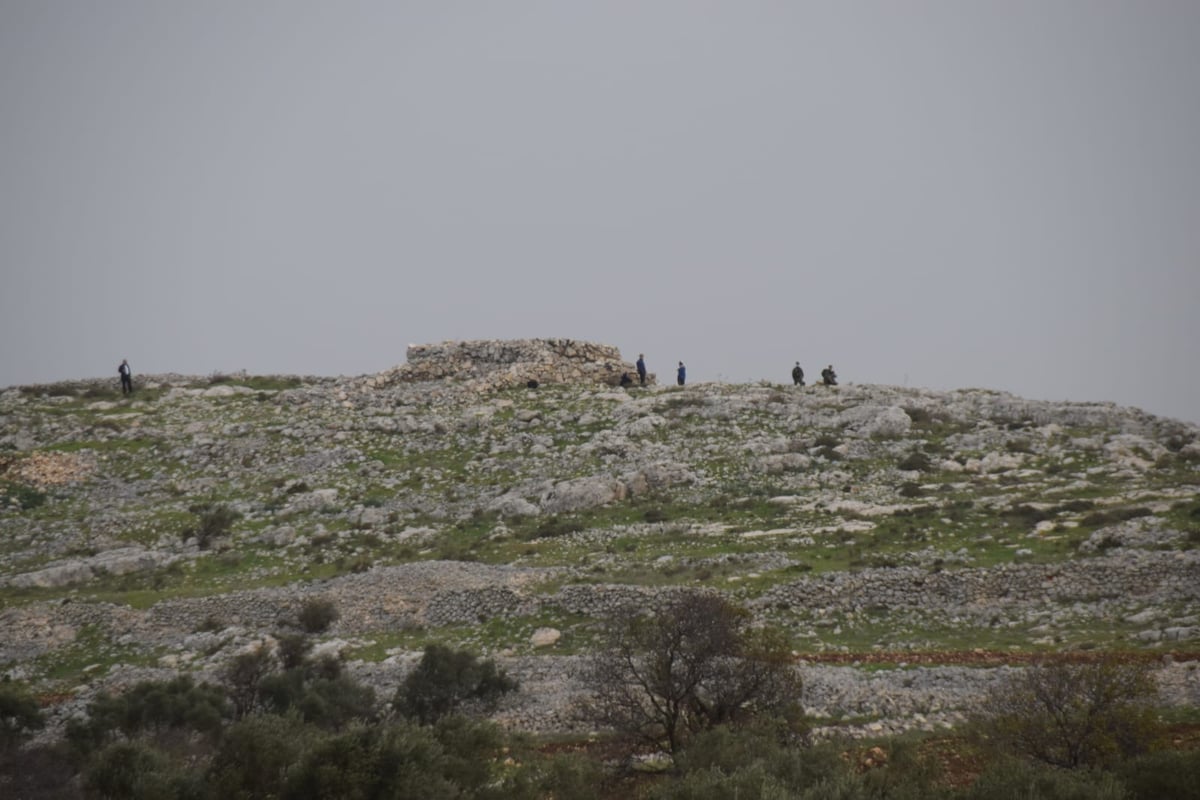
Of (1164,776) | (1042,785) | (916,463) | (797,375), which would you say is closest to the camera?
(1042,785)

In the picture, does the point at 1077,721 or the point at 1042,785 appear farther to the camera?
the point at 1077,721

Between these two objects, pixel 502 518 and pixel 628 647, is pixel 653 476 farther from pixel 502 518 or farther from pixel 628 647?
pixel 628 647

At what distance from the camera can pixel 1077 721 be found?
43.1 feet

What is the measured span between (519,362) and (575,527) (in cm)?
2322

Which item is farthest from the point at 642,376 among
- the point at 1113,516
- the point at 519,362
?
the point at 1113,516

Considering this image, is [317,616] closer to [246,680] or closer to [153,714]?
[246,680]

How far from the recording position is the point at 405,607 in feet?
90.0

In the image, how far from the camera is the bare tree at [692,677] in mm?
15805

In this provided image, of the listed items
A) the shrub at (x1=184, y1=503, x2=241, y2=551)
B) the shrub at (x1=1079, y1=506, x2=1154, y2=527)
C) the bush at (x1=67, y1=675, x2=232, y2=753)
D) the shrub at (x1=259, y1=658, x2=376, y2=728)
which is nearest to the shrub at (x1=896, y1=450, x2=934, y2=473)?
the shrub at (x1=1079, y1=506, x2=1154, y2=527)

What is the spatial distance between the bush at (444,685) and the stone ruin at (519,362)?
34216mm

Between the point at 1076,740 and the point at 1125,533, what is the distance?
15.3m

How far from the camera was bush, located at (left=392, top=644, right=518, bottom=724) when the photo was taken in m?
19.2

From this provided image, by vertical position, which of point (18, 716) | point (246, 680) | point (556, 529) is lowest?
point (18, 716)

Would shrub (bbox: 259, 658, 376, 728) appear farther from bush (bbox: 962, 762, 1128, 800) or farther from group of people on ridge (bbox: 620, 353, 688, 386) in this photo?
group of people on ridge (bbox: 620, 353, 688, 386)
